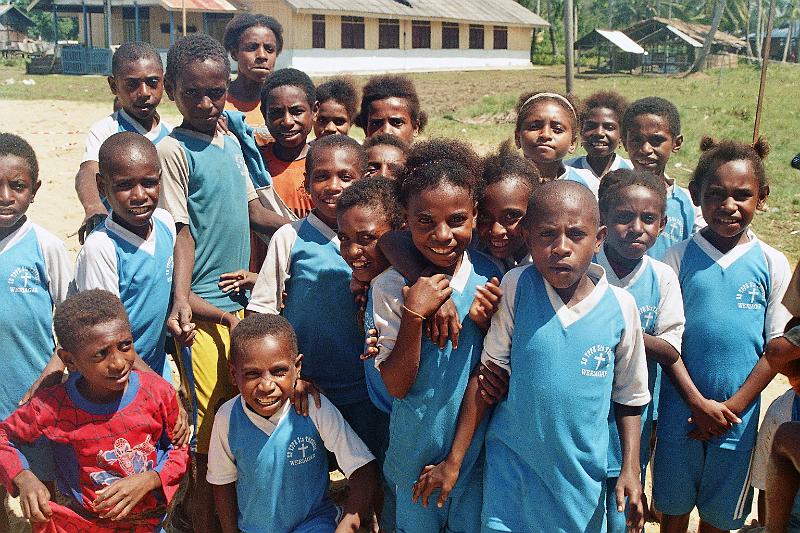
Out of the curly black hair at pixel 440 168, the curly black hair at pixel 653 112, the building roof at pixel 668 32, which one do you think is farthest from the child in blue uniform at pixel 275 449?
the building roof at pixel 668 32

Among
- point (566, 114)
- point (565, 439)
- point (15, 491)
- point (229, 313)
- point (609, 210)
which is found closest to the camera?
point (565, 439)

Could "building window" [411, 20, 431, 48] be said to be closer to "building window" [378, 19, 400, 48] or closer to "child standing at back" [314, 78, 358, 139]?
"building window" [378, 19, 400, 48]

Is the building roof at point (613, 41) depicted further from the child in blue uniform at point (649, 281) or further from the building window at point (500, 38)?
the child in blue uniform at point (649, 281)

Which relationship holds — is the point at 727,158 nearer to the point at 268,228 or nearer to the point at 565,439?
the point at 565,439

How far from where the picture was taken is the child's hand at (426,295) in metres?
2.37

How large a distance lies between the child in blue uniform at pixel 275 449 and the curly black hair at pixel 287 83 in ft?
4.43

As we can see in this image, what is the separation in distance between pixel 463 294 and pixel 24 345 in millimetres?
1743

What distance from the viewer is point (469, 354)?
99.7 inches

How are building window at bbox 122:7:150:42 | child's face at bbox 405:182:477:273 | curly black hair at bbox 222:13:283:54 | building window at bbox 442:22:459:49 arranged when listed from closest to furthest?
child's face at bbox 405:182:477:273
curly black hair at bbox 222:13:283:54
building window at bbox 122:7:150:42
building window at bbox 442:22:459:49

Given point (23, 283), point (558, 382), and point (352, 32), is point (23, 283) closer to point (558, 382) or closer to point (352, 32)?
point (558, 382)

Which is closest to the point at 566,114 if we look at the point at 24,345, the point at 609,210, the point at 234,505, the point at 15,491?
the point at 609,210

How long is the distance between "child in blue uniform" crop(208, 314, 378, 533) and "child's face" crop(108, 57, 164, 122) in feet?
4.73

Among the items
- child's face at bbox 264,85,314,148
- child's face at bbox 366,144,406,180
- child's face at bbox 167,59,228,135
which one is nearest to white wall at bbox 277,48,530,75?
child's face at bbox 264,85,314,148

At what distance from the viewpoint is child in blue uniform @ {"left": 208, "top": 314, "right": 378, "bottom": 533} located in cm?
276
